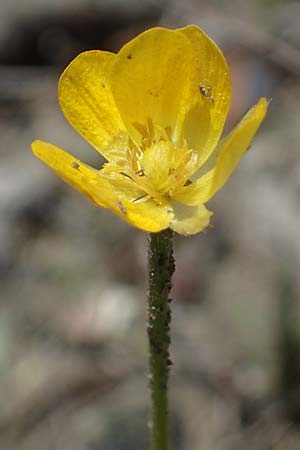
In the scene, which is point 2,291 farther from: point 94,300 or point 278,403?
point 278,403

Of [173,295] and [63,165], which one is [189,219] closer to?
[63,165]

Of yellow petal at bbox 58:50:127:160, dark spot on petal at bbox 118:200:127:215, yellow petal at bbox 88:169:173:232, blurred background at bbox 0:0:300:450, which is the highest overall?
yellow petal at bbox 58:50:127:160

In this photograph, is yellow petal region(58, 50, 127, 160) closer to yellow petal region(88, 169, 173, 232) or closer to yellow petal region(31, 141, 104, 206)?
yellow petal region(88, 169, 173, 232)

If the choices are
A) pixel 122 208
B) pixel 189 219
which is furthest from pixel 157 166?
pixel 122 208

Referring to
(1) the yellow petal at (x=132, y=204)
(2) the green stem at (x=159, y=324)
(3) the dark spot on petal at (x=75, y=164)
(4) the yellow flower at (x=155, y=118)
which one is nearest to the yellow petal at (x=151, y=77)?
(4) the yellow flower at (x=155, y=118)

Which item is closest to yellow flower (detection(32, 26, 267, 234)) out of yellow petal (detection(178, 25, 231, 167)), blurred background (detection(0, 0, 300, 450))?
yellow petal (detection(178, 25, 231, 167))

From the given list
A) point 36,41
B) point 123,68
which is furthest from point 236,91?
point 123,68
